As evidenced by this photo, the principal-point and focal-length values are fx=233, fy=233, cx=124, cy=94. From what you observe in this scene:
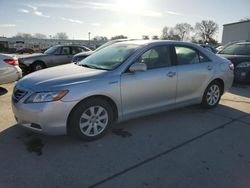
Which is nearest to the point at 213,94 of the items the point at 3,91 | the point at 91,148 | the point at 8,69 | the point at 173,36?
the point at 91,148

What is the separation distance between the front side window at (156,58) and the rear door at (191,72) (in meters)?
0.23

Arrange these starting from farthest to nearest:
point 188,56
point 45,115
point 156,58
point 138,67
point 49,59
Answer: point 49,59, point 188,56, point 156,58, point 138,67, point 45,115

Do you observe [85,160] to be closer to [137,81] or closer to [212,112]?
[137,81]

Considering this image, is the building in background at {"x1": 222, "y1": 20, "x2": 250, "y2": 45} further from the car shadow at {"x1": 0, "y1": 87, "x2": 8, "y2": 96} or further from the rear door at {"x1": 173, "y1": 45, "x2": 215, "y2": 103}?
the car shadow at {"x1": 0, "y1": 87, "x2": 8, "y2": 96}

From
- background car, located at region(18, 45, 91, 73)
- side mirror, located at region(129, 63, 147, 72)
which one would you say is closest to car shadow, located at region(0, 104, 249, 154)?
side mirror, located at region(129, 63, 147, 72)

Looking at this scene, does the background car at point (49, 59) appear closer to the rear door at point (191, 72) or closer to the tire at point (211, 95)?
the rear door at point (191, 72)

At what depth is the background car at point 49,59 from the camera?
10.4 meters

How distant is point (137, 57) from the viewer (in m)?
3.99

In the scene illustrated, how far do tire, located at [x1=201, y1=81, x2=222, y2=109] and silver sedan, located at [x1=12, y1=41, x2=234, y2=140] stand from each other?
0.03 meters

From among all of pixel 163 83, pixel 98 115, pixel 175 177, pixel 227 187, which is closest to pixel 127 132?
pixel 98 115

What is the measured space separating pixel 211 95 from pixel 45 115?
3.70 metres

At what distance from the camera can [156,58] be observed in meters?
4.30

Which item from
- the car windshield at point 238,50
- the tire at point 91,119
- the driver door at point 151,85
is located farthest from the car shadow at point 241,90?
the tire at point 91,119

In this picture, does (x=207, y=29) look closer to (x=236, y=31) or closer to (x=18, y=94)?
(x=236, y=31)
